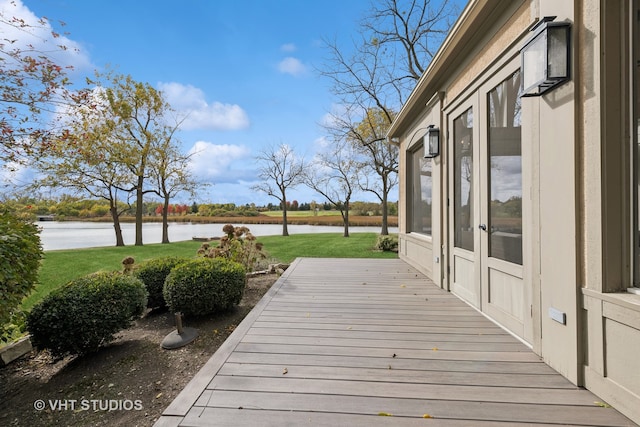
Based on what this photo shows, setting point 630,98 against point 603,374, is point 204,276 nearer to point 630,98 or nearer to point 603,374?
point 603,374

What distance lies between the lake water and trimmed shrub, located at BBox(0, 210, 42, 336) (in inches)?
471

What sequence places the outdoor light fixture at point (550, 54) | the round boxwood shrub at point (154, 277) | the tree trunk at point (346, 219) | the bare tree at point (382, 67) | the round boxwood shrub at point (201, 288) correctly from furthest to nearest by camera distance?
the tree trunk at point (346, 219), the bare tree at point (382, 67), the round boxwood shrub at point (154, 277), the round boxwood shrub at point (201, 288), the outdoor light fixture at point (550, 54)

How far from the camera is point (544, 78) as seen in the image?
6.48ft

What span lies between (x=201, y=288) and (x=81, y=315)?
115 centimetres

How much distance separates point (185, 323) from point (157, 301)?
34.4 inches

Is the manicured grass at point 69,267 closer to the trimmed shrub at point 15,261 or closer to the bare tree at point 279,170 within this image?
the trimmed shrub at point 15,261

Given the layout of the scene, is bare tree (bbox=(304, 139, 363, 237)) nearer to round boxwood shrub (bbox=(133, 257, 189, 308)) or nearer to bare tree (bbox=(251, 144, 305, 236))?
bare tree (bbox=(251, 144, 305, 236))

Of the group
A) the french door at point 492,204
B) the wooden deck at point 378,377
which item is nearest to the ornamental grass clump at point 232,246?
the wooden deck at point 378,377

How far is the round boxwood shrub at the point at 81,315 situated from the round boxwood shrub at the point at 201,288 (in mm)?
465

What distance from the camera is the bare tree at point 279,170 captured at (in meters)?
17.9

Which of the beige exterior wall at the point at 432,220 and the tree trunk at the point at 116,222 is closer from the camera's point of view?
the beige exterior wall at the point at 432,220

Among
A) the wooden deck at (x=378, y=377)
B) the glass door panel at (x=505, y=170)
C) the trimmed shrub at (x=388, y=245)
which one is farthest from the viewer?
the trimmed shrub at (x=388, y=245)

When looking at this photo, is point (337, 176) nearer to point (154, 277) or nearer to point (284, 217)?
point (284, 217)

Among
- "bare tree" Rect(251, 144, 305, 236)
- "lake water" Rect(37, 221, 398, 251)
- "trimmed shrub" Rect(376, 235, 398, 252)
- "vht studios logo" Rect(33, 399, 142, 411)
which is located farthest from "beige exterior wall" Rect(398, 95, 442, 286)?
"bare tree" Rect(251, 144, 305, 236)
